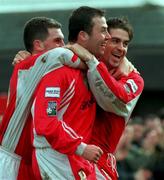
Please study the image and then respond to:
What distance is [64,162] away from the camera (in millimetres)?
8414

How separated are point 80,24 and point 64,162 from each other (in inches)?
42.6

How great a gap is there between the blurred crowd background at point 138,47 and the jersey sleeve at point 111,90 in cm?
653

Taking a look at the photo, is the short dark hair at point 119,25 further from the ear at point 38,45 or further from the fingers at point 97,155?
the fingers at point 97,155

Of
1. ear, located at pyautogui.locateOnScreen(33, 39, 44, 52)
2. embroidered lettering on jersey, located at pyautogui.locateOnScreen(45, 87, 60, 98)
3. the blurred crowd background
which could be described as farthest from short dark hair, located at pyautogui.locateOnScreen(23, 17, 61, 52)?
the blurred crowd background

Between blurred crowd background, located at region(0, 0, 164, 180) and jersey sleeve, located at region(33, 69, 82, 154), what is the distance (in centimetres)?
700

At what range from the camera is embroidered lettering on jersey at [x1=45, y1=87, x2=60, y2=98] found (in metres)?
8.27

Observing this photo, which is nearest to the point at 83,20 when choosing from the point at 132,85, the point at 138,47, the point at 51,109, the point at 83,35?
the point at 83,35

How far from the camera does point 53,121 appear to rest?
8.23 metres

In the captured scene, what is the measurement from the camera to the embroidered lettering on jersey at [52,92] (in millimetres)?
8266

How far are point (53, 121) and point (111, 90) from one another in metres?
0.54

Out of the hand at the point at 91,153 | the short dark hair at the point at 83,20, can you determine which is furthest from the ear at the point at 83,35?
the hand at the point at 91,153

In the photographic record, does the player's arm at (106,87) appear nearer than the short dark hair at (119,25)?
Yes

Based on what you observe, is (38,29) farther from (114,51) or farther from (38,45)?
(114,51)

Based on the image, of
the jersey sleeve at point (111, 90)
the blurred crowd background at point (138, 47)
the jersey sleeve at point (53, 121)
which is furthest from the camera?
the blurred crowd background at point (138, 47)
